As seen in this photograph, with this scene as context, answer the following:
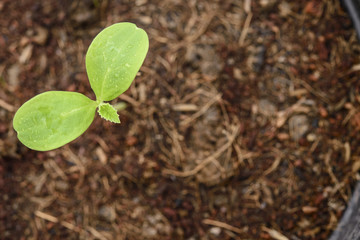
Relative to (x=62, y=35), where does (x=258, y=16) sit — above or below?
above

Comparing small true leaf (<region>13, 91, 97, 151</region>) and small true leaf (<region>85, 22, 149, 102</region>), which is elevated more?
small true leaf (<region>85, 22, 149, 102</region>)

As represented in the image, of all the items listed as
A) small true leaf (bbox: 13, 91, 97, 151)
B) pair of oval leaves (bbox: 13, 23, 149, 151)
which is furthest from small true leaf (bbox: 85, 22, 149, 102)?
small true leaf (bbox: 13, 91, 97, 151)

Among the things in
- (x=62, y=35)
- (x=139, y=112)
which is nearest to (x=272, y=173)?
(x=139, y=112)

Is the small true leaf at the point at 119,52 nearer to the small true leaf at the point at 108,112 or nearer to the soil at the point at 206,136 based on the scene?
the small true leaf at the point at 108,112

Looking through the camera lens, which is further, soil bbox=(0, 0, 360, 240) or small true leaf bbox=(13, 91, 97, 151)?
soil bbox=(0, 0, 360, 240)

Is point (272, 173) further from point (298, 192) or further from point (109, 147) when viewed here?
point (109, 147)

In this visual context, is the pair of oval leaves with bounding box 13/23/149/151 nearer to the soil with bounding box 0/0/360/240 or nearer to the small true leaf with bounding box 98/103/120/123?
the small true leaf with bounding box 98/103/120/123
